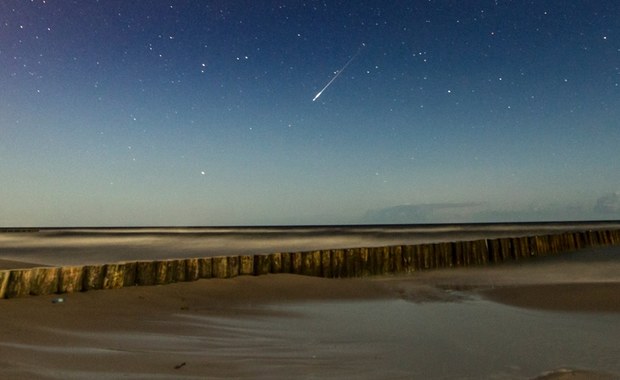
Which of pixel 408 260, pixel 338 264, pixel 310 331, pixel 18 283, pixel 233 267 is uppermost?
pixel 18 283

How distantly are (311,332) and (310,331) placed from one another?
7 centimetres

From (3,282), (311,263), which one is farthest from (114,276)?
(311,263)

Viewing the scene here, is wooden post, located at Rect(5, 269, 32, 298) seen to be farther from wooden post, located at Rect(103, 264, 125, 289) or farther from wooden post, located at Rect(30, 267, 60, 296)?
wooden post, located at Rect(103, 264, 125, 289)

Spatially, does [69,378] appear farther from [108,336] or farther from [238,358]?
[108,336]

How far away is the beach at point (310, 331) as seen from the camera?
4223 mm

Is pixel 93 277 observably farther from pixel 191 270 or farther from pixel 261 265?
pixel 261 265

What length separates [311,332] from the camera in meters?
6.27

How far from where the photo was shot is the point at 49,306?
6680 millimetres

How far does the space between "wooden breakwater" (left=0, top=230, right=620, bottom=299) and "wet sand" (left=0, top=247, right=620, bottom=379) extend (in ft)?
1.01

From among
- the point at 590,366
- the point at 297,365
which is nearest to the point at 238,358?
the point at 297,365

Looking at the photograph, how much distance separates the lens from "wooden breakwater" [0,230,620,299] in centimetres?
746

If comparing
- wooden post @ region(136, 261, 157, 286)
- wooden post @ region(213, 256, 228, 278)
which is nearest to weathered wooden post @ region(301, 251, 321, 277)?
wooden post @ region(213, 256, 228, 278)

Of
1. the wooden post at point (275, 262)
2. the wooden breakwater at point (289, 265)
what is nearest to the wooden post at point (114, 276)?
the wooden breakwater at point (289, 265)

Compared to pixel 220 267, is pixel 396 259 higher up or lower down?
lower down
